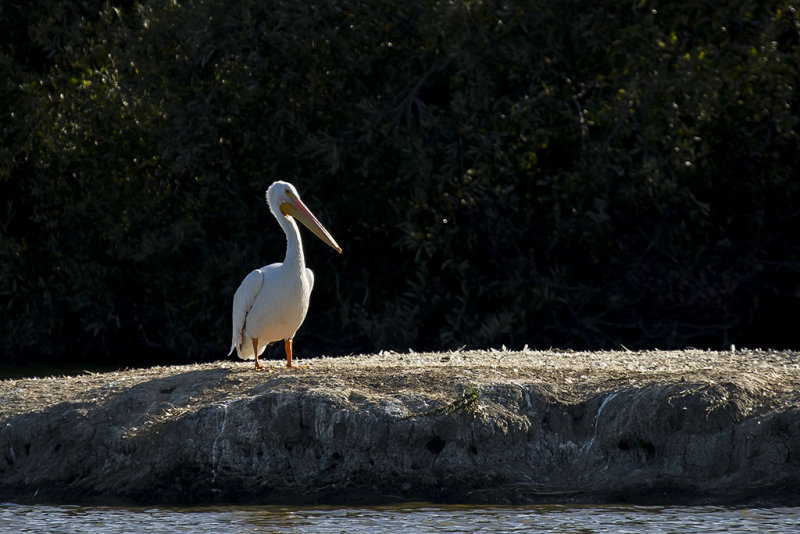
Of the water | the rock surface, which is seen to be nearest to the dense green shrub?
the rock surface

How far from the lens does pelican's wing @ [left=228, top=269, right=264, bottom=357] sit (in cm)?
952

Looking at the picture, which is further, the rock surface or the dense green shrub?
the dense green shrub

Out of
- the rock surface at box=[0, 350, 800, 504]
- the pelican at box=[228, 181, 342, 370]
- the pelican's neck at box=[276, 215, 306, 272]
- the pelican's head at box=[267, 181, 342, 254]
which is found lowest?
the rock surface at box=[0, 350, 800, 504]

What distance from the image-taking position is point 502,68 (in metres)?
14.2

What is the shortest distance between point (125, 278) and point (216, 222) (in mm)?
1629

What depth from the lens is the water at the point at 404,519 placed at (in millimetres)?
7113

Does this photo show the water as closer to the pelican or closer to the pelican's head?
the pelican

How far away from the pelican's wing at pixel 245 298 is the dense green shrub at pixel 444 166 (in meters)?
4.83

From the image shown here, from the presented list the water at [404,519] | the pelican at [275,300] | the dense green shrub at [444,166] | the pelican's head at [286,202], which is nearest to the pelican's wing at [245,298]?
the pelican at [275,300]

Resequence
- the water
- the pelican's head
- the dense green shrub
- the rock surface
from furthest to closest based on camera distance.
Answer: the dense green shrub < the pelican's head < the rock surface < the water

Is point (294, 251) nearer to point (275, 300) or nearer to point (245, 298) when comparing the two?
point (275, 300)

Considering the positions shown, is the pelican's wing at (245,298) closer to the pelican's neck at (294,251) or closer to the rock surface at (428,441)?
the pelican's neck at (294,251)

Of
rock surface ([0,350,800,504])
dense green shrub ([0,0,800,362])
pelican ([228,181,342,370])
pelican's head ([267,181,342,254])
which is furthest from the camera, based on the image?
dense green shrub ([0,0,800,362])

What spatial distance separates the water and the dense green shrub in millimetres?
6552
